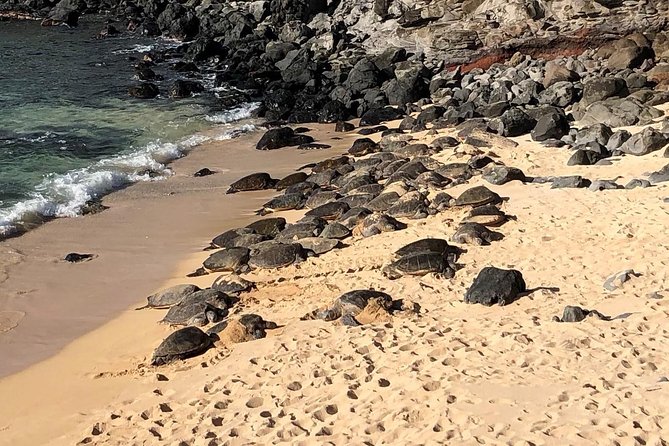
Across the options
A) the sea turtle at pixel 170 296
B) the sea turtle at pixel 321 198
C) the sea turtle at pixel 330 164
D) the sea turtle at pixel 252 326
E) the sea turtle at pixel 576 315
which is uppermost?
the sea turtle at pixel 576 315

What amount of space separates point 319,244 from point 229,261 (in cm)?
157

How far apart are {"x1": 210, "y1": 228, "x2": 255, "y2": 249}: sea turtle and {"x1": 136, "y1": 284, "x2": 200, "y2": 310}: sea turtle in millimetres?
1962

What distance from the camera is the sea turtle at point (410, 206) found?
13.3 meters

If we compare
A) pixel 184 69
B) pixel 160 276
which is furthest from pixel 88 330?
pixel 184 69

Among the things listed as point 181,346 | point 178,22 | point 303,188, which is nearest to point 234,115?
point 303,188

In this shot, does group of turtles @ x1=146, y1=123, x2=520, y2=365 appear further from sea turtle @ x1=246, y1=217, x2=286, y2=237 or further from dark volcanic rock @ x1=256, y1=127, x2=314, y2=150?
dark volcanic rock @ x1=256, y1=127, x2=314, y2=150

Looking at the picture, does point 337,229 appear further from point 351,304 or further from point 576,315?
point 576,315

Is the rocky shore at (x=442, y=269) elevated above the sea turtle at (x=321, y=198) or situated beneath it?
elevated above

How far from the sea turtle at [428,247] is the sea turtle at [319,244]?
128 cm

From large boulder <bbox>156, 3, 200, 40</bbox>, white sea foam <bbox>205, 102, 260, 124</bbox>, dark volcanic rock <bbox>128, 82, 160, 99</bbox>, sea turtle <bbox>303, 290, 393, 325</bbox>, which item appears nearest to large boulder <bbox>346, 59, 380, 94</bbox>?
white sea foam <bbox>205, 102, 260, 124</bbox>

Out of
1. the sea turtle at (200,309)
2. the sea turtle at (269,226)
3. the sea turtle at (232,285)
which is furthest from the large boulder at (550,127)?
the sea turtle at (200,309)

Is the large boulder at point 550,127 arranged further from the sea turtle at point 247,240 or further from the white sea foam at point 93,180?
the white sea foam at point 93,180

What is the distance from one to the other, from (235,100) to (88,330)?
1532 centimetres

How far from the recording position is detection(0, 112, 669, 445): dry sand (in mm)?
7102
